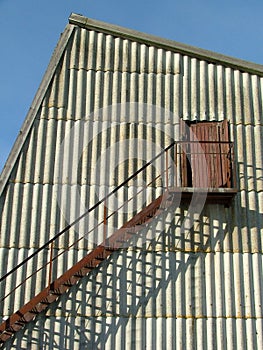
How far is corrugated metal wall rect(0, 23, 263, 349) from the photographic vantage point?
14.3 meters

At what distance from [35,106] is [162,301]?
5796 millimetres

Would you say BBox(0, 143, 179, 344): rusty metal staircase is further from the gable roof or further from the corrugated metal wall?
the gable roof

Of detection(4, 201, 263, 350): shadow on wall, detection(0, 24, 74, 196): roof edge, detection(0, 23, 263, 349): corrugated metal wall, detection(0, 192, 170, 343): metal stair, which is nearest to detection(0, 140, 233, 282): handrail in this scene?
detection(0, 23, 263, 349): corrugated metal wall

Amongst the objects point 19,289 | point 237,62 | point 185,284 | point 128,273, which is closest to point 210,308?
point 185,284

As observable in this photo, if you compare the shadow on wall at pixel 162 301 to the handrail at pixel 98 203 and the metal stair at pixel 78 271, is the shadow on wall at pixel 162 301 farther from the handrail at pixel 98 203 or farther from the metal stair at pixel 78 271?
the handrail at pixel 98 203

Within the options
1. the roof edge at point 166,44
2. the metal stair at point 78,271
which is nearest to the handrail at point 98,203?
the metal stair at point 78,271

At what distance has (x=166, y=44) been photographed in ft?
56.5

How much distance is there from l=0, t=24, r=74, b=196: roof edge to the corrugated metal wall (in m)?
0.14

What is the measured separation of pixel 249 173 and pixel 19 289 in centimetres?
616

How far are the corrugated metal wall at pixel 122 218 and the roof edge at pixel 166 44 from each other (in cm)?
17

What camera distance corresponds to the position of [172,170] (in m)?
15.9

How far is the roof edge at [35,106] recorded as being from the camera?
51.2 ft

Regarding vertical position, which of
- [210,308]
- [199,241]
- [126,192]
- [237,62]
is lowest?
[210,308]

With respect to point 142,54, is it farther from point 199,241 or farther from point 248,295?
point 248,295
